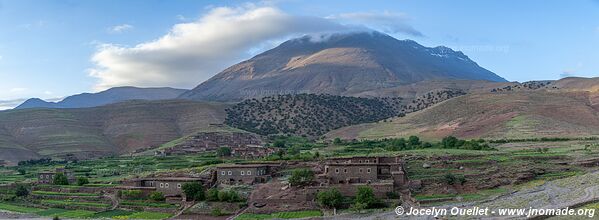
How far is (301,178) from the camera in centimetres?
5319

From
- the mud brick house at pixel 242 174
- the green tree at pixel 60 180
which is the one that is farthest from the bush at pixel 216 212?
the green tree at pixel 60 180

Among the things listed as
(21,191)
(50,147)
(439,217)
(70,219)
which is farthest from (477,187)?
(50,147)

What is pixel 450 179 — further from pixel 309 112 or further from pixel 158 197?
pixel 309 112

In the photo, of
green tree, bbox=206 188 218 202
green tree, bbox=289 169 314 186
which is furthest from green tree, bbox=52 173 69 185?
green tree, bbox=289 169 314 186

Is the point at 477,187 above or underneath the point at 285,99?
underneath

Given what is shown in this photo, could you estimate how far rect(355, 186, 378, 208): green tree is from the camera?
4726 cm

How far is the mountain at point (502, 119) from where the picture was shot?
3824 inches

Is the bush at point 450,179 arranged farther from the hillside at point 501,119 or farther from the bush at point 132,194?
the hillside at point 501,119

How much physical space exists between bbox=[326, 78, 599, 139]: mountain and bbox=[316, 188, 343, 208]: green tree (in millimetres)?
51578

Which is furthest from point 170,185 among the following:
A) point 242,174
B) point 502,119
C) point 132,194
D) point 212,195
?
point 502,119

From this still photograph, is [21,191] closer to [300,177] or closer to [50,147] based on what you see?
[300,177]

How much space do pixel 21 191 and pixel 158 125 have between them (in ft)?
269

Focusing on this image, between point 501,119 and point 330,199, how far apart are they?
6783 centimetres

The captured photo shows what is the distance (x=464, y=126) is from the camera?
4252 inches
